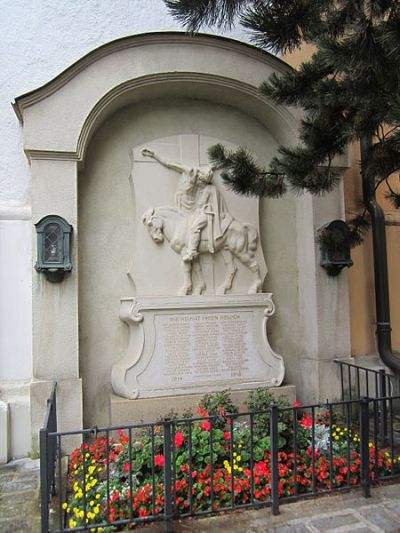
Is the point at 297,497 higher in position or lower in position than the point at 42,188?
Result: lower

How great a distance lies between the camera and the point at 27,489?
373 centimetres

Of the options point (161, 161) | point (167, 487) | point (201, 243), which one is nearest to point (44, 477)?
point (167, 487)

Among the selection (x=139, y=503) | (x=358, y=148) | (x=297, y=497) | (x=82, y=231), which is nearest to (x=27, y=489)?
(x=139, y=503)

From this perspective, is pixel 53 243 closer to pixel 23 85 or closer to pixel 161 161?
pixel 161 161

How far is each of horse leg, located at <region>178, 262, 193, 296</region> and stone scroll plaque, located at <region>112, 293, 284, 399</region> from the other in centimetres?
17

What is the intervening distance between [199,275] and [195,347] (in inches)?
32.9

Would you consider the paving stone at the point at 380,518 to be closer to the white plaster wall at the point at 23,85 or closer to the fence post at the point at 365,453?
the fence post at the point at 365,453

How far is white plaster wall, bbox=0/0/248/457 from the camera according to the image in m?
4.71

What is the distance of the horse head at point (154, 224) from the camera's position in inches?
200

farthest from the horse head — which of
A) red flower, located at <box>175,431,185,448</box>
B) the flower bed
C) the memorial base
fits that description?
red flower, located at <box>175,431,185,448</box>

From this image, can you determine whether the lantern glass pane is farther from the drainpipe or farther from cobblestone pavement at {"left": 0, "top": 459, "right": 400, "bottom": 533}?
the drainpipe

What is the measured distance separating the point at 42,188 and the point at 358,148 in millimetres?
4113

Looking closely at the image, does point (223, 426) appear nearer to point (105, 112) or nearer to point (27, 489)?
point (27, 489)

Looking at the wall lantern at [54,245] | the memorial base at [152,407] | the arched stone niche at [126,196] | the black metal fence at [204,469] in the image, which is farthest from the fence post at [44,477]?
the wall lantern at [54,245]
